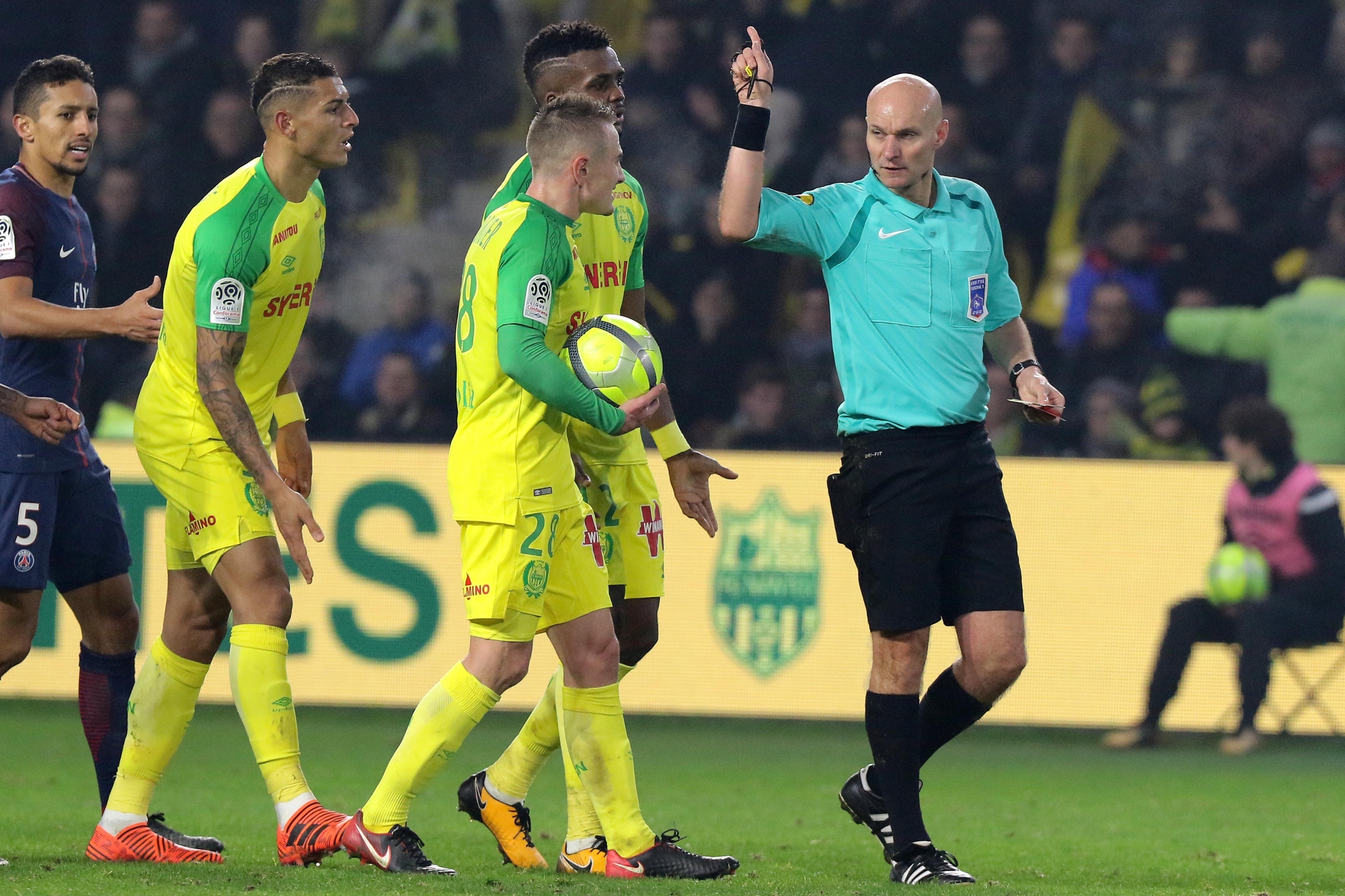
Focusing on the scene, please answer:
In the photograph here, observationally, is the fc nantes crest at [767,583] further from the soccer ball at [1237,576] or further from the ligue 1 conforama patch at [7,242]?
the ligue 1 conforama patch at [7,242]

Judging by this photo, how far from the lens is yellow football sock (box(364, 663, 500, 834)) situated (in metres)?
4.59

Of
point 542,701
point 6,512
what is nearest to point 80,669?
point 6,512

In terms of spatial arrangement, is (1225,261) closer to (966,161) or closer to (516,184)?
(966,161)

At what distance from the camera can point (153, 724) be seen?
500 cm

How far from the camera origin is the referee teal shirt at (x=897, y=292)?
4777 mm

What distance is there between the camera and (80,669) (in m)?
5.41

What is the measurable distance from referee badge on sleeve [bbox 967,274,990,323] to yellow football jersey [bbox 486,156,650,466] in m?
1.01

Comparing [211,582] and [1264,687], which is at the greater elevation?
[211,582]

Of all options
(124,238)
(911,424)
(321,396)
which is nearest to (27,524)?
(911,424)

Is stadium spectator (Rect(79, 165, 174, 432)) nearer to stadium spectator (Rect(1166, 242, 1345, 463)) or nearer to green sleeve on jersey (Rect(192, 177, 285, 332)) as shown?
stadium spectator (Rect(1166, 242, 1345, 463))

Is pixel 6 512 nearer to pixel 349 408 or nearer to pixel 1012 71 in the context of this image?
pixel 349 408

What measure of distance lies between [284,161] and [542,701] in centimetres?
173

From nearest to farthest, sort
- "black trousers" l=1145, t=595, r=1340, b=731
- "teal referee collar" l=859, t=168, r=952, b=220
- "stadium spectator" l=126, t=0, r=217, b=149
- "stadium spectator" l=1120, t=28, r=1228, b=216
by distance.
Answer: "teal referee collar" l=859, t=168, r=952, b=220 < "black trousers" l=1145, t=595, r=1340, b=731 < "stadium spectator" l=1120, t=28, r=1228, b=216 < "stadium spectator" l=126, t=0, r=217, b=149


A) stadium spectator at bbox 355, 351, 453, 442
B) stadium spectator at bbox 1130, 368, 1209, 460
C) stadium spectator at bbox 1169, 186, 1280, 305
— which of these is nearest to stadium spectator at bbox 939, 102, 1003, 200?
stadium spectator at bbox 1169, 186, 1280, 305
